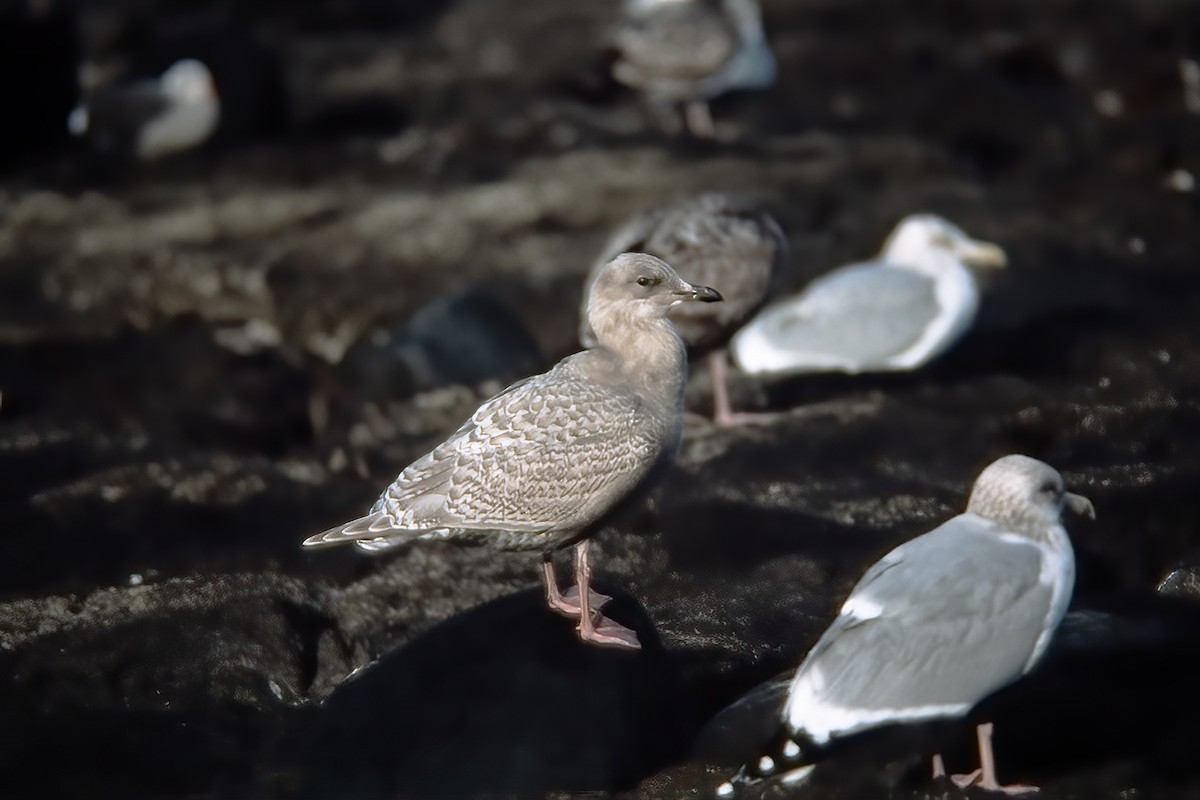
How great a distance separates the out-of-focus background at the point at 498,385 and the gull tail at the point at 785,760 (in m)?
0.22

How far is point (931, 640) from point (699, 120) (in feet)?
22.3

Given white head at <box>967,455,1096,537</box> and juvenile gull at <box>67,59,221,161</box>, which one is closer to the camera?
white head at <box>967,455,1096,537</box>

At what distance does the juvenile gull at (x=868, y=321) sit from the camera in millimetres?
6684

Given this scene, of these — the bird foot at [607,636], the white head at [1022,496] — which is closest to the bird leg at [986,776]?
the white head at [1022,496]

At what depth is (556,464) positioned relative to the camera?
4340 mm

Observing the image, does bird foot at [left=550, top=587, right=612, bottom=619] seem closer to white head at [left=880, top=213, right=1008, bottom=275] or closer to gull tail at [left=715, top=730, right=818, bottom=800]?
gull tail at [left=715, top=730, right=818, bottom=800]

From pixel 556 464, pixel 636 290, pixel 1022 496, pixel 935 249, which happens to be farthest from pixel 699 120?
pixel 1022 496

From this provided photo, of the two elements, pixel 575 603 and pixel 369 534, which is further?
pixel 575 603

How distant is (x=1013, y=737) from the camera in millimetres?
4059

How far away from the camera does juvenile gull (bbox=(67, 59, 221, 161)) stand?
34.0 ft

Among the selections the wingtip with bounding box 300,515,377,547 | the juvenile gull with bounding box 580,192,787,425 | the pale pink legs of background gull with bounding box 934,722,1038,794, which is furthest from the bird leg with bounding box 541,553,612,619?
the juvenile gull with bounding box 580,192,787,425

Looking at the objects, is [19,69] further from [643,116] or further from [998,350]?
[998,350]

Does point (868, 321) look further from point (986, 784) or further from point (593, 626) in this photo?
point (986, 784)

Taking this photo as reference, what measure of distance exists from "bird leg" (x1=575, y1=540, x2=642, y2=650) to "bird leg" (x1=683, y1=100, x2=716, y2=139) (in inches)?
232
